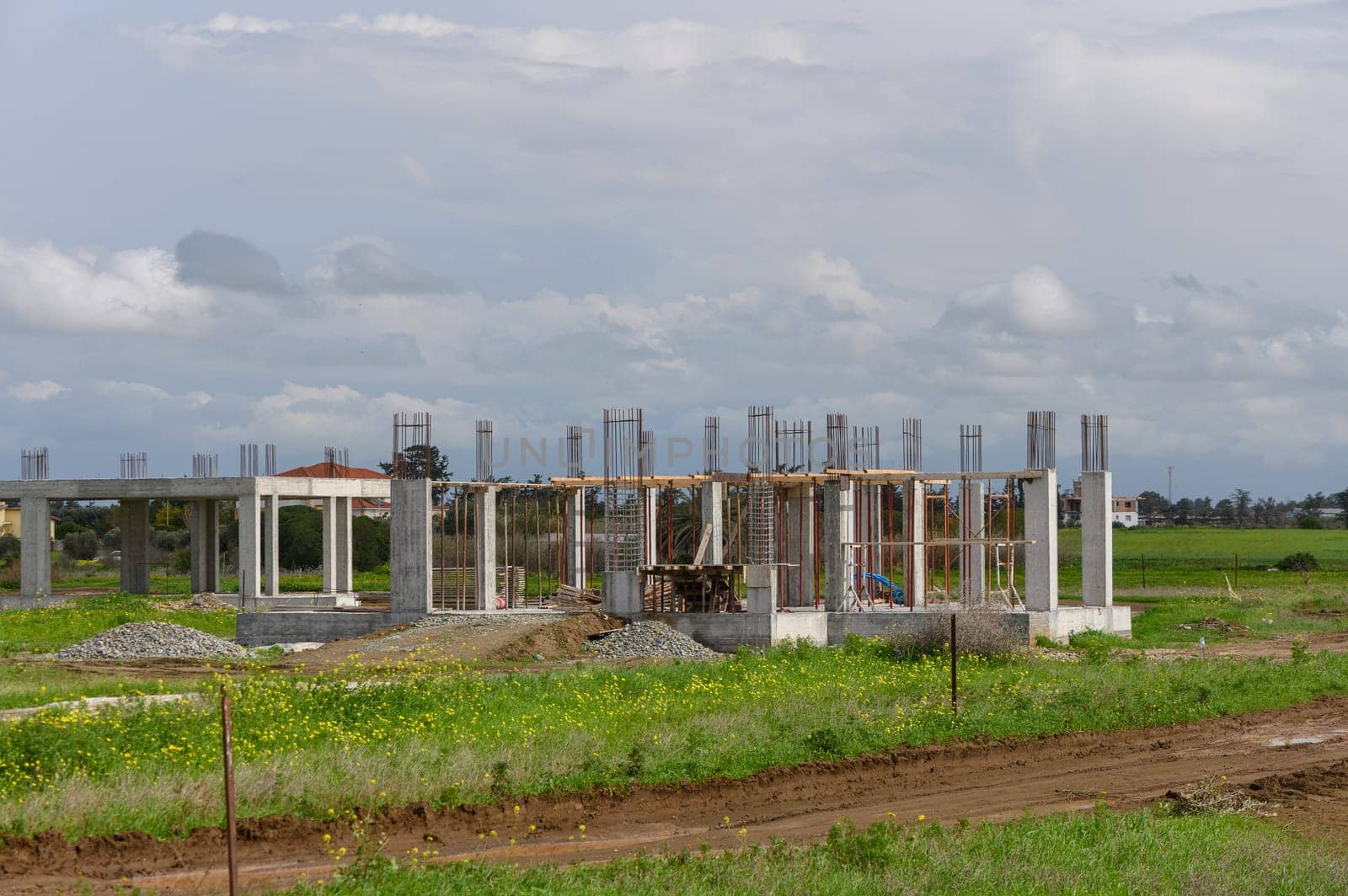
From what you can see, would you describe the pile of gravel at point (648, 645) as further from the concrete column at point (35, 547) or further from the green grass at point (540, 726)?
the concrete column at point (35, 547)

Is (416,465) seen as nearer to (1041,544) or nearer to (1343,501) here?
(1041,544)

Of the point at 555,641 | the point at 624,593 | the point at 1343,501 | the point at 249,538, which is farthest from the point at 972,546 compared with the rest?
the point at 1343,501

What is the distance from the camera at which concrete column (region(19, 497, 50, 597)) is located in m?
40.2

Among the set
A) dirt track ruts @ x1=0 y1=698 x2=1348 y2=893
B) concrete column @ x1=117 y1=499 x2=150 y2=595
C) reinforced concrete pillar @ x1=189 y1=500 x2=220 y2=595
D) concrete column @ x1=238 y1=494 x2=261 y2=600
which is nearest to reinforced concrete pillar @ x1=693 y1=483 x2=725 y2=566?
concrete column @ x1=238 y1=494 x2=261 y2=600

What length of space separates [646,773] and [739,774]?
1.03 meters

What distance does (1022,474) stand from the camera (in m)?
28.6

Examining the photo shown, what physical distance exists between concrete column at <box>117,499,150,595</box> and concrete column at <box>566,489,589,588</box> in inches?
653

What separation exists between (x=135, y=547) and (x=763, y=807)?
3622 cm

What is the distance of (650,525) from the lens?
3356 cm

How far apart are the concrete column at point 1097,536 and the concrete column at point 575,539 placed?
12.0 meters

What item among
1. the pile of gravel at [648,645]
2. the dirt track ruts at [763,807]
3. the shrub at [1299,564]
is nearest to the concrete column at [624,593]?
the pile of gravel at [648,645]

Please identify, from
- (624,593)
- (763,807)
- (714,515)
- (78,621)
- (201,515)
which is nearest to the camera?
(763,807)

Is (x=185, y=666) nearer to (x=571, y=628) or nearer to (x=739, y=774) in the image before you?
(x=571, y=628)

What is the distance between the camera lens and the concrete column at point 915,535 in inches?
1212
